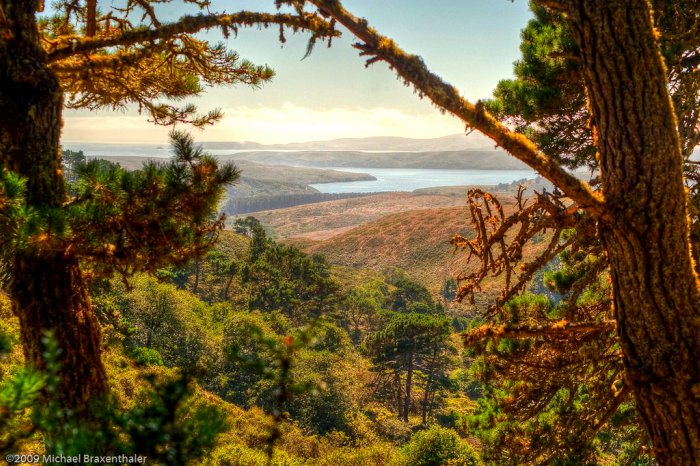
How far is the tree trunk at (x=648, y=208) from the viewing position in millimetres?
1921

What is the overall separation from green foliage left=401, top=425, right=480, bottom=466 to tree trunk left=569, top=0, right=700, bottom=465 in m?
17.7

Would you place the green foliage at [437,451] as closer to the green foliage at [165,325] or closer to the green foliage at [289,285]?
the green foliage at [165,325]

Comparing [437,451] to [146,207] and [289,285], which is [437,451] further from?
[289,285]

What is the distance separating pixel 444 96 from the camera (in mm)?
2129

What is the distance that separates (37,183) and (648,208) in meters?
3.83

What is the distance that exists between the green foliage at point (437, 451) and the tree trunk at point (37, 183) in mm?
17847

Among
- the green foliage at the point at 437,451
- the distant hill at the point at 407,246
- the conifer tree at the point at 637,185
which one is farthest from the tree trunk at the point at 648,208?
the distant hill at the point at 407,246

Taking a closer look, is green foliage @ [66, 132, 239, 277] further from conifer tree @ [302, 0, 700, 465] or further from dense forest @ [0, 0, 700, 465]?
conifer tree @ [302, 0, 700, 465]

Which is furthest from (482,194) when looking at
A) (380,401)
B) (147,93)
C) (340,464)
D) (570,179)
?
(380,401)

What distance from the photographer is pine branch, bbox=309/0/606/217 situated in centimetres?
207

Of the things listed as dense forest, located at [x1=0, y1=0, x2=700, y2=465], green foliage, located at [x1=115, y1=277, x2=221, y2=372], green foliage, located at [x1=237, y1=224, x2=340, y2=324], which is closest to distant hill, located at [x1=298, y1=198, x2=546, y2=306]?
green foliage, located at [x1=237, y1=224, x2=340, y2=324]

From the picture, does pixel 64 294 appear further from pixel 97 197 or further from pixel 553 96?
pixel 553 96

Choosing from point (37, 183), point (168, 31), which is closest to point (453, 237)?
point (168, 31)

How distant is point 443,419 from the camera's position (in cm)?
3403
